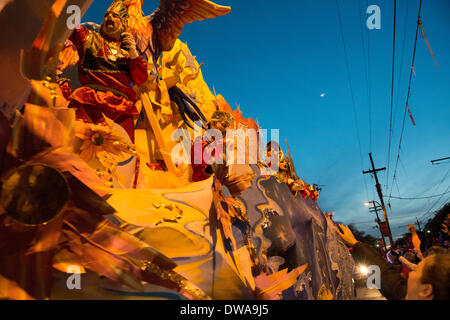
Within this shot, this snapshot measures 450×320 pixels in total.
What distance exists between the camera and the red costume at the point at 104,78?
7.06 feet

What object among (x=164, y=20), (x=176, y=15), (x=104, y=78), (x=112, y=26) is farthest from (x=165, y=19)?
(x=104, y=78)

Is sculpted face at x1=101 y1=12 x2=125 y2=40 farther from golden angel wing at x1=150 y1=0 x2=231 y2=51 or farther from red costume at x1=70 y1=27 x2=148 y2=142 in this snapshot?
golden angel wing at x1=150 y1=0 x2=231 y2=51

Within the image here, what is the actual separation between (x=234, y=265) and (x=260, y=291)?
0.76ft

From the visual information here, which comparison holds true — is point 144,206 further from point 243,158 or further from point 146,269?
point 243,158

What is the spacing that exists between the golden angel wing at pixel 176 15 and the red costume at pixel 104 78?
1416 mm

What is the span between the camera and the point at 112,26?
8.25 feet

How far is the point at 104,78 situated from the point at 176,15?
1.85 meters

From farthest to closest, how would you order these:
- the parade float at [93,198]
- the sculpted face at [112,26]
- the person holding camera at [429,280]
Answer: the sculpted face at [112,26] → the person holding camera at [429,280] → the parade float at [93,198]

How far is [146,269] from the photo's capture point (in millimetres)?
1101

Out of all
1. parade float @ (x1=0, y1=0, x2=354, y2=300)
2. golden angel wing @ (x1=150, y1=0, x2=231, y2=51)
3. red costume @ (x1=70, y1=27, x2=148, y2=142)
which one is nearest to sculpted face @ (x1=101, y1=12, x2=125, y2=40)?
parade float @ (x1=0, y1=0, x2=354, y2=300)

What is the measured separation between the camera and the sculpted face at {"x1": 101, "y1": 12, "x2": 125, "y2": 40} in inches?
98.7

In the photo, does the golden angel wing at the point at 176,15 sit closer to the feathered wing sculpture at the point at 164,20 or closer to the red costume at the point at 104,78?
the feathered wing sculpture at the point at 164,20

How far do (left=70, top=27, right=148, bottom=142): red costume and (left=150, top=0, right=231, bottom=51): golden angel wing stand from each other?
142cm

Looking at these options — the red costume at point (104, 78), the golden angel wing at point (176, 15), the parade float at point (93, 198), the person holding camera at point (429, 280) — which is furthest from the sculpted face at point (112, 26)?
the person holding camera at point (429, 280)
